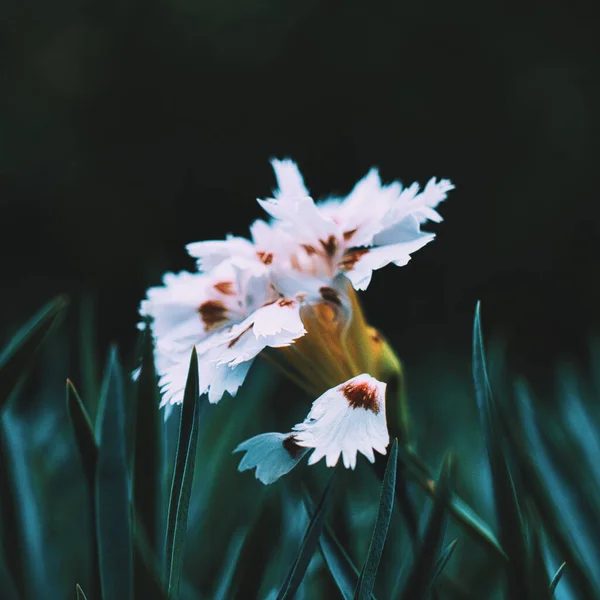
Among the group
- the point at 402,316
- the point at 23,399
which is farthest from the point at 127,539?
the point at 402,316

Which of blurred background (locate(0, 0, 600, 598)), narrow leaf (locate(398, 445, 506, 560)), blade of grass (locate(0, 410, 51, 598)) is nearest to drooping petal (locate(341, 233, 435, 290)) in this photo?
narrow leaf (locate(398, 445, 506, 560))

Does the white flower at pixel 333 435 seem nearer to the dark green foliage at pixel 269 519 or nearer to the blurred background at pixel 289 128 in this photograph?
the dark green foliage at pixel 269 519

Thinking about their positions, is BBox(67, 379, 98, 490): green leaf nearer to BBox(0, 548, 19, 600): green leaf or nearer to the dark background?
BBox(0, 548, 19, 600): green leaf

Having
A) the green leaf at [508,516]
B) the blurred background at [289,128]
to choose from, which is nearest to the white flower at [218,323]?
the green leaf at [508,516]

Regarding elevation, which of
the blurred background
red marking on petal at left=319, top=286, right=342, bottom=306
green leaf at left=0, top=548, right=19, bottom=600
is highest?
the blurred background

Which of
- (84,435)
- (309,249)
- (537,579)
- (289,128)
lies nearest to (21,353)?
(84,435)
